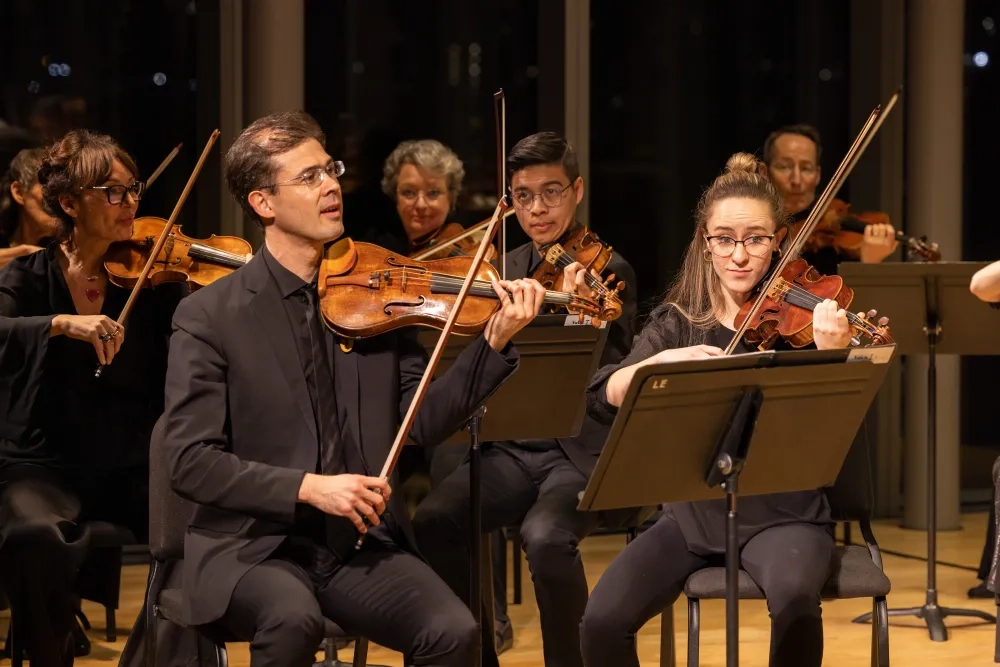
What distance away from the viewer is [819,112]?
552 cm

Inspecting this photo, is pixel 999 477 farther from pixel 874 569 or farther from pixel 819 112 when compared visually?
pixel 819 112

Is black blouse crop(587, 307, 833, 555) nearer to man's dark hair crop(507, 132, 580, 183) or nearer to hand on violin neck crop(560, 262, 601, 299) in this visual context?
hand on violin neck crop(560, 262, 601, 299)

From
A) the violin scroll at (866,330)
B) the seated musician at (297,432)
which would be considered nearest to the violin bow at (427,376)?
the seated musician at (297,432)

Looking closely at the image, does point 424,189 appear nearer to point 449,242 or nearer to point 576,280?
point 449,242

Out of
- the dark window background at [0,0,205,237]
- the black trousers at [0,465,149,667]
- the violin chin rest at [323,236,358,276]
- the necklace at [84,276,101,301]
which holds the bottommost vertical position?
the black trousers at [0,465,149,667]

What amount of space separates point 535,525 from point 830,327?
980mm

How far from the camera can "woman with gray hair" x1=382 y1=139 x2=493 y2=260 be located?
4293 millimetres

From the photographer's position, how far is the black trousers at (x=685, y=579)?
2623 mm

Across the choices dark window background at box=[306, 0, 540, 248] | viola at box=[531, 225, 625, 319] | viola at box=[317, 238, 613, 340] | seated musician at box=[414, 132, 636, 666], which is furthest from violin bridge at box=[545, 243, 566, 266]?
dark window background at box=[306, 0, 540, 248]

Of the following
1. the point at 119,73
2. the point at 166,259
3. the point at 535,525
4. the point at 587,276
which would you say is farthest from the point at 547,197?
the point at 119,73

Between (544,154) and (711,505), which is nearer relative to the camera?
(711,505)

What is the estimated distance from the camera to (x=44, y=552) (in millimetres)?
3070

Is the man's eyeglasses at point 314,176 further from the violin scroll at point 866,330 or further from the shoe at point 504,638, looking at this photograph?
the shoe at point 504,638

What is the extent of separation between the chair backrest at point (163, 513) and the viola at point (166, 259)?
72 cm
